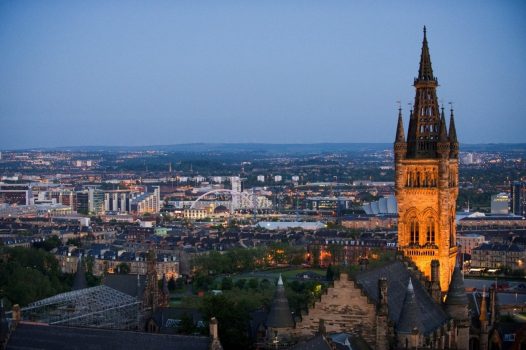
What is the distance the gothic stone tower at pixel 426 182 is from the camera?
6500cm

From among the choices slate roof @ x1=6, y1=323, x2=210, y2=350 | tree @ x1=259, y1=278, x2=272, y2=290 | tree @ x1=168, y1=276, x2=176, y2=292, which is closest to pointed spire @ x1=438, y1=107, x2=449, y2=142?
slate roof @ x1=6, y1=323, x2=210, y2=350

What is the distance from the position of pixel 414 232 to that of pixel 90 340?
24.3m

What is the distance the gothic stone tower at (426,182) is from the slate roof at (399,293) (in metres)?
7.61

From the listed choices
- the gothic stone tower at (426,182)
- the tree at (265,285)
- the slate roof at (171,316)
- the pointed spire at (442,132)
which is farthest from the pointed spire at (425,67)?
the tree at (265,285)

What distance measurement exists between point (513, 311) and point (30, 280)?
141ft

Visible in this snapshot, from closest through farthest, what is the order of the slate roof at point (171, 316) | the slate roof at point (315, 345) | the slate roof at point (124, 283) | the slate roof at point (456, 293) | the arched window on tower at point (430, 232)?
the slate roof at point (315, 345)
the slate roof at point (456, 293)
the arched window on tower at point (430, 232)
the slate roof at point (171, 316)
the slate roof at point (124, 283)

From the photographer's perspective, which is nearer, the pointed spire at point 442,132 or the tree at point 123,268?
the pointed spire at point 442,132

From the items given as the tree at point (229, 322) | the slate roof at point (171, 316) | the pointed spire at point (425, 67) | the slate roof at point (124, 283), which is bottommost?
the slate roof at point (171, 316)

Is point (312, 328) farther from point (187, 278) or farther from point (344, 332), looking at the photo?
point (187, 278)

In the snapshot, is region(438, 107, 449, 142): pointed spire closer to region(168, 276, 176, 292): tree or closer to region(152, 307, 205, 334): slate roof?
region(152, 307, 205, 334): slate roof

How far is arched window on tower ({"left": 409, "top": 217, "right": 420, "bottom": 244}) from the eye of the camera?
217ft

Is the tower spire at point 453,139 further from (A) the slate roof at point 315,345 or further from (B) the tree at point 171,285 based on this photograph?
(B) the tree at point 171,285

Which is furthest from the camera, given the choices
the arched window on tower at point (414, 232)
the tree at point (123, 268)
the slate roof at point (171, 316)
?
the tree at point (123, 268)

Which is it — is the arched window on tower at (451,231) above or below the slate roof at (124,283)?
above
